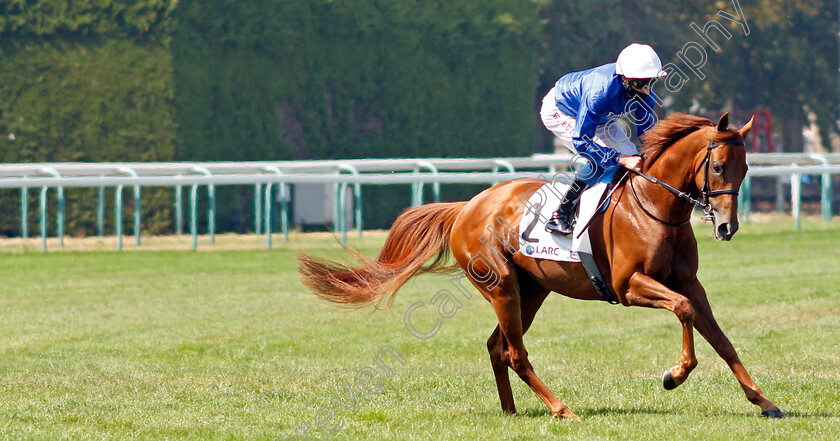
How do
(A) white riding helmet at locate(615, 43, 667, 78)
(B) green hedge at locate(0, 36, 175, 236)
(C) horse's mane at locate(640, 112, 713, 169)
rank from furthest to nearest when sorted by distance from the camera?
(B) green hedge at locate(0, 36, 175, 236) < (C) horse's mane at locate(640, 112, 713, 169) < (A) white riding helmet at locate(615, 43, 667, 78)

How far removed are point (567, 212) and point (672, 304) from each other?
0.80 meters

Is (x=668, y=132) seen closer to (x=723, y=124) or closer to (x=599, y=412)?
(x=723, y=124)

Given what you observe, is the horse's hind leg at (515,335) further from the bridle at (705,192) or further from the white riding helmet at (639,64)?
the white riding helmet at (639,64)

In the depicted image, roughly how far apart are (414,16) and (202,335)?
42.3ft

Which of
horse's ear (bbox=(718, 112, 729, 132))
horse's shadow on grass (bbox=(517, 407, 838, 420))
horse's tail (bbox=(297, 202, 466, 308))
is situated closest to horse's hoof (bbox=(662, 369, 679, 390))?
horse's shadow on grass (bbox=(517, 407, 838, 420))

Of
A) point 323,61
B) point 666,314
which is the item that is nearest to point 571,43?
point 323,61

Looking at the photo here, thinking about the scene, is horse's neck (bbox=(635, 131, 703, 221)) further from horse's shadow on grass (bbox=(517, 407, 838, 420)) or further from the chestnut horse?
horse's shadow on grass (bbox=(517, 407, 838, 420))

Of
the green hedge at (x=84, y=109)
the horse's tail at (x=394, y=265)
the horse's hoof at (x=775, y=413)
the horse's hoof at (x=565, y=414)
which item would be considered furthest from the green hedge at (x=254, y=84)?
the horse's hoof at (x=775, y=413)

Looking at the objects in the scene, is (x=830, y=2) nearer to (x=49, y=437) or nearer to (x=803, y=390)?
(x=803, y=390)

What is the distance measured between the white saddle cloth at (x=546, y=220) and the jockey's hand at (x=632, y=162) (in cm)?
15

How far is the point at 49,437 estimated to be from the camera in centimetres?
505

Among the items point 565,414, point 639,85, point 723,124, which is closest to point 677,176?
point 723,124

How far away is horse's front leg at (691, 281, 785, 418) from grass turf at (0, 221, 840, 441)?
9cm

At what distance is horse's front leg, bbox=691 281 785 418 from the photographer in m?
5.10
